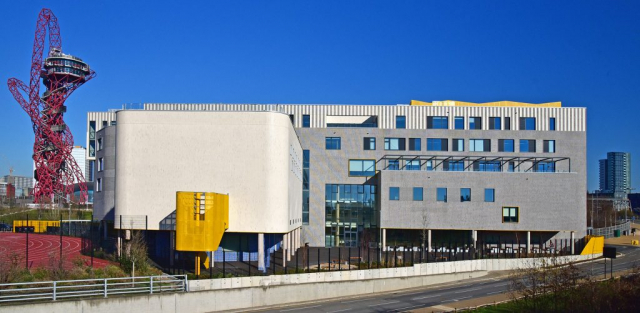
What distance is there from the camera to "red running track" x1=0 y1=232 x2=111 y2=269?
39.9m

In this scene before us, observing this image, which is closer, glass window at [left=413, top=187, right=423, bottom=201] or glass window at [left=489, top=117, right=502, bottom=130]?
glass window at [left=413, top=187, right=423, bottom=201]

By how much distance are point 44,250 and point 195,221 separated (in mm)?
18521

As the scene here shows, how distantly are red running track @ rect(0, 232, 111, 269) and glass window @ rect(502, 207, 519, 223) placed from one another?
39.5m

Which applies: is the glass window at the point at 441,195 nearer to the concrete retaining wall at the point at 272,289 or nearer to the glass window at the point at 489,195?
the glass window at the point at 489,195

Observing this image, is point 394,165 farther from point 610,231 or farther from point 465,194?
point 610,231

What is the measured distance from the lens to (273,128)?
147 ft

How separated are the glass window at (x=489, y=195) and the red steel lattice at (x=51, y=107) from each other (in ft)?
294

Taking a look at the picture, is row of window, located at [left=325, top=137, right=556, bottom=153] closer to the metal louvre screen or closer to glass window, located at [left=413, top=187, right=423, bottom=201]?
glass window, located at [left=413, top=187, right=423, bottom=201]

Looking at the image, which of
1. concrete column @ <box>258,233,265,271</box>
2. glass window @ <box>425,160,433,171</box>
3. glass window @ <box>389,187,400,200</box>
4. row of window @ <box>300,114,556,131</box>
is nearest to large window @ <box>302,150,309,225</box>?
row of window @ <box>300,114,556,131</box>

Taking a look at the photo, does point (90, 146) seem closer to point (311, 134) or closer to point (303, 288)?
point (311, 134)

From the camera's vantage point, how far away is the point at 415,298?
39.8m

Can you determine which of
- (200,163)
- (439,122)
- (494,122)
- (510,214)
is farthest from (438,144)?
(200,163)

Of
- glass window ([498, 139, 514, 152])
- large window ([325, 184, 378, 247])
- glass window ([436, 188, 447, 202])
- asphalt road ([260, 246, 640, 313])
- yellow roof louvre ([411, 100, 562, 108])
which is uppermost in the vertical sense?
yellow roof louvre ([411, 100, 562, 108])

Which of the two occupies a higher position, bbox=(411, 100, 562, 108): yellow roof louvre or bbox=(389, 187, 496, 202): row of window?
bbox=(411, 100, 562, 108): yellow roof louvre
